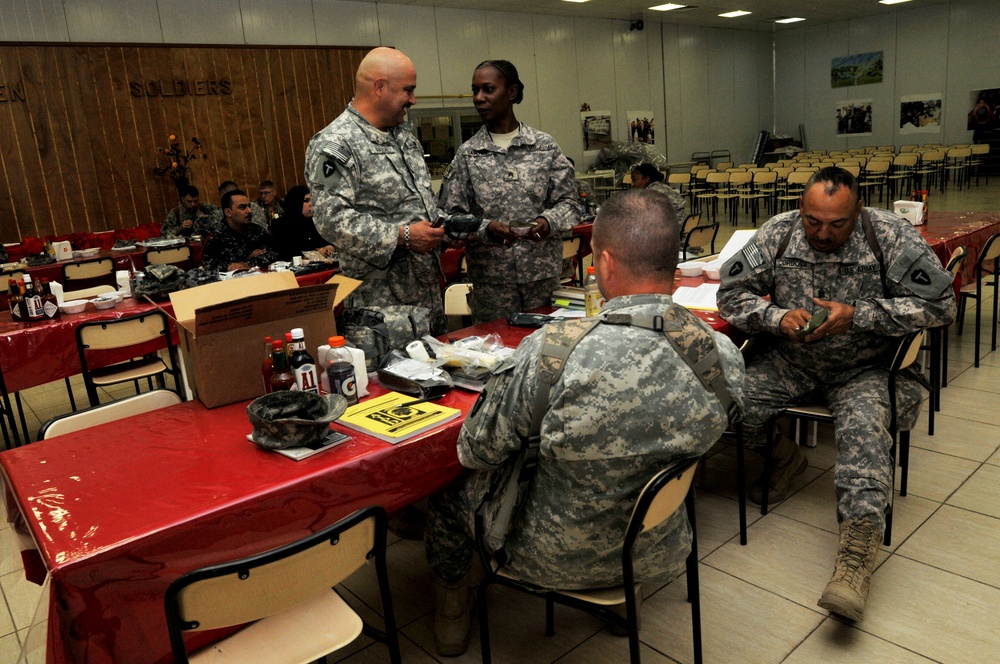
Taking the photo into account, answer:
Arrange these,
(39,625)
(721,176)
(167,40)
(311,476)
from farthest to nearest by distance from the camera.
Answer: (721,176)
(167,40)
(311,476)
(39,625)

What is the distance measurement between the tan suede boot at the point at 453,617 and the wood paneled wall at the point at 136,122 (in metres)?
8.20

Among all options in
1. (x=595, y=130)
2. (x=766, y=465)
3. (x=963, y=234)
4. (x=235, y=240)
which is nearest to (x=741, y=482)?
(x=766, y=465)

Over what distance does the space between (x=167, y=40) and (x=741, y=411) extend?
9.34m

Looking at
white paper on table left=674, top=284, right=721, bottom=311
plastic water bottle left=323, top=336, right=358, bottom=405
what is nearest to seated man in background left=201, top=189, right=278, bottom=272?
white paper on table left=674, top=284, right=721, bottom=311

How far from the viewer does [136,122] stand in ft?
28.4

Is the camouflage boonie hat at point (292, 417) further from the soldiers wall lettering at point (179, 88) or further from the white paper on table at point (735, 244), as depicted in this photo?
the soldiers wall lettering at point (179, 88)

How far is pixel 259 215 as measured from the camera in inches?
287

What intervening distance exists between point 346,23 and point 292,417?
9.83 metres

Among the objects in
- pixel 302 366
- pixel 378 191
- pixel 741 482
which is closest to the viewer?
pixel 302 366

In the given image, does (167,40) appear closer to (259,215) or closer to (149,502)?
(259,215)

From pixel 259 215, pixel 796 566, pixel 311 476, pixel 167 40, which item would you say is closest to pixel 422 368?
pixel 311 476

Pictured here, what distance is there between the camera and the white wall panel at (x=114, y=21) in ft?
26.8

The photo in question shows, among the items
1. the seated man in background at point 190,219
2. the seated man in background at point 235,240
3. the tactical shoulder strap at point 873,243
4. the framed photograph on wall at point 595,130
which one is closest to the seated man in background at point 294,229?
the seated man in background at point 235,240

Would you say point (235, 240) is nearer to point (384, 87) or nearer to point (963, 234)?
point (384, 87)
